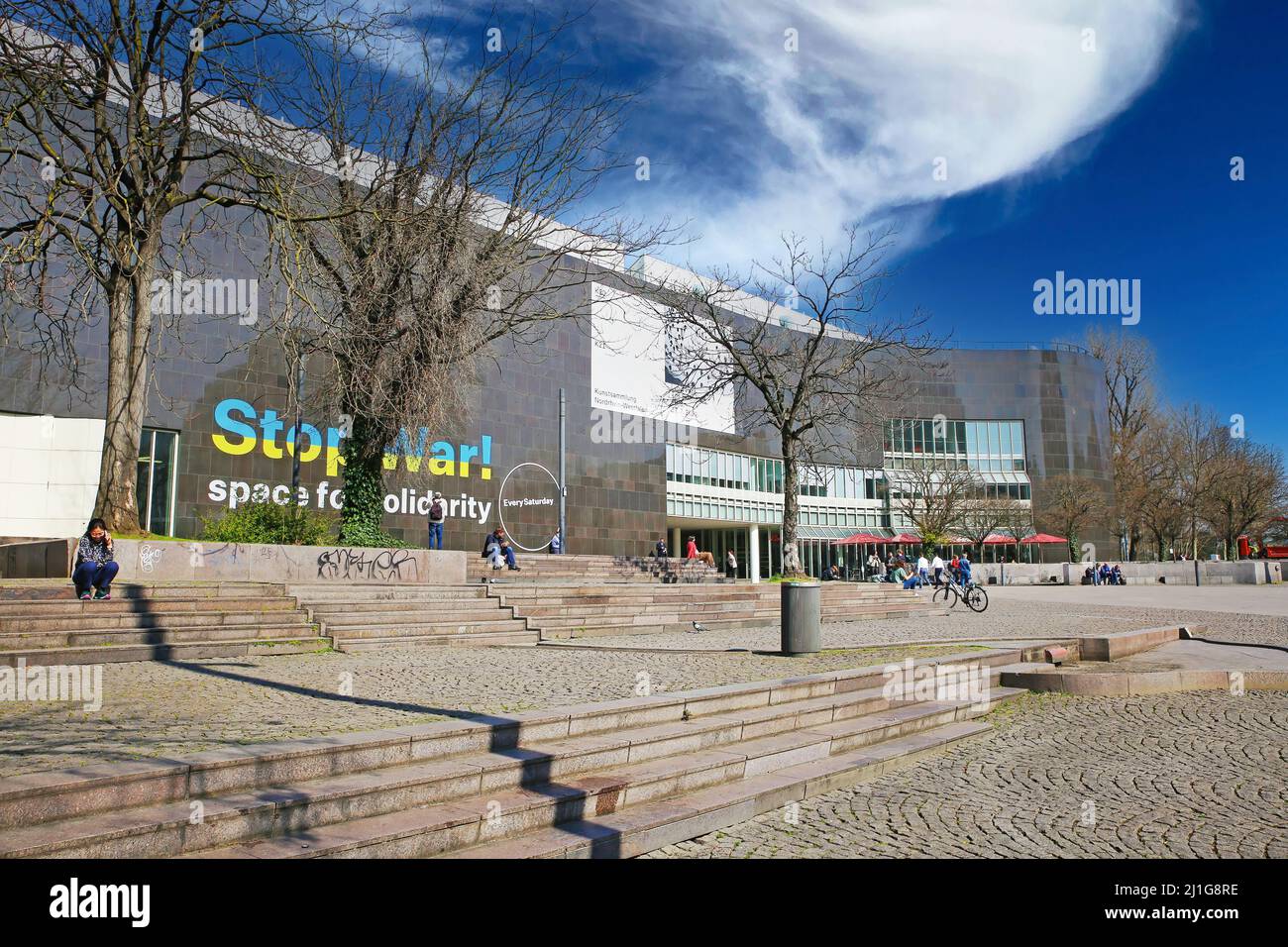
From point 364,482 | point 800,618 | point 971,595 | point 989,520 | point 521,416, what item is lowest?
point 971,595

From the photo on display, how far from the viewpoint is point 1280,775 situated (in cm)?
660

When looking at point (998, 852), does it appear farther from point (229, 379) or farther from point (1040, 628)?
point (229, 379)

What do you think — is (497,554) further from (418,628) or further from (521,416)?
(521,416)

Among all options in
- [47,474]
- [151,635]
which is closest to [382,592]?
[151,635]

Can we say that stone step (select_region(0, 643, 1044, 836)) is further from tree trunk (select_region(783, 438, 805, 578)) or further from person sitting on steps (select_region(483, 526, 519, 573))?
person sitting on steps (select_region(483, 526, 519, 573))

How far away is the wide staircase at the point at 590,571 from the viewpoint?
24141 millimetres

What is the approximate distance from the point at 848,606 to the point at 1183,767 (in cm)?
1635

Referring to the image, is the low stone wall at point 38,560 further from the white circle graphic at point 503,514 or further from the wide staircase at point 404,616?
the white circle graphic at point 503,514

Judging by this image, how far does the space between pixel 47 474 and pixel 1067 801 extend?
27.7 m

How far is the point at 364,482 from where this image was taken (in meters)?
18.8

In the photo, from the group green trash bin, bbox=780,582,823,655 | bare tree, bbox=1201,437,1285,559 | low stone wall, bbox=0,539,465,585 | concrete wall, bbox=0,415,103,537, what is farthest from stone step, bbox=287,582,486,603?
bare tree, bbox=1201,437,1285,559
